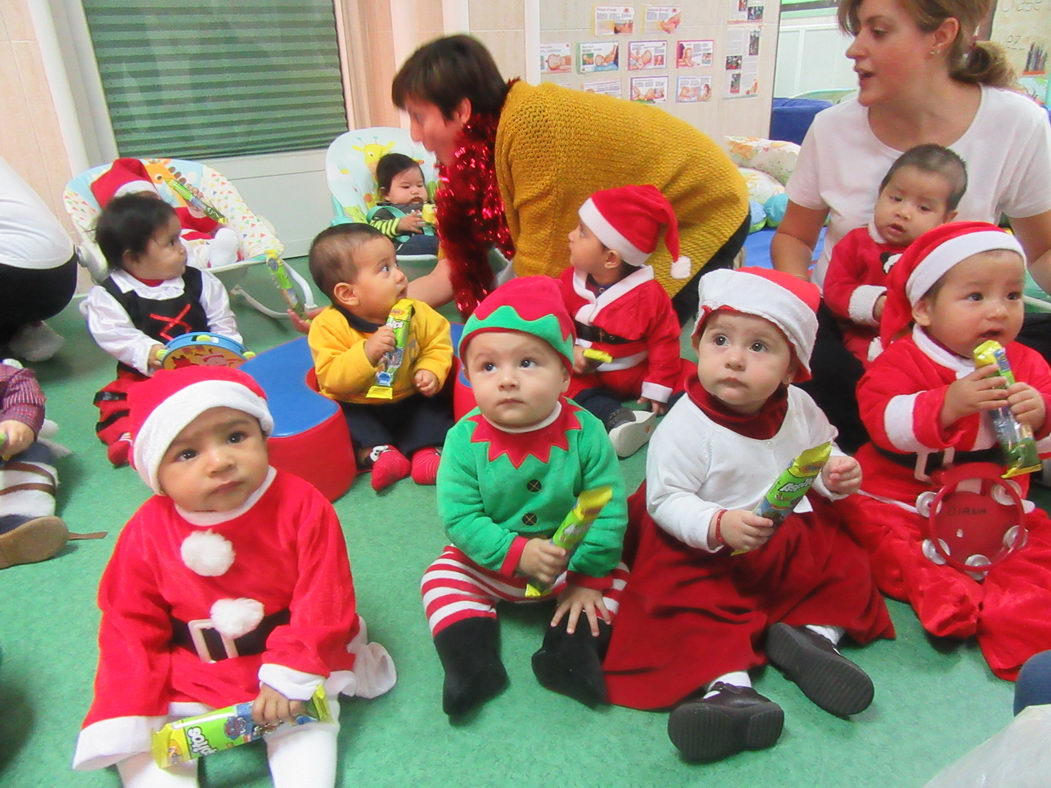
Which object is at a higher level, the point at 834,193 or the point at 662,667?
the point at 834,193

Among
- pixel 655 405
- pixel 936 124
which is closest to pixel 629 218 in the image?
pixel 655 405

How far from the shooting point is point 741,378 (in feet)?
3.68

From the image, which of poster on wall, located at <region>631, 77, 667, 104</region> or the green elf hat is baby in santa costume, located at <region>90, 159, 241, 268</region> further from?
poster on wall, located at <region>631, 77, 667, 104</region>

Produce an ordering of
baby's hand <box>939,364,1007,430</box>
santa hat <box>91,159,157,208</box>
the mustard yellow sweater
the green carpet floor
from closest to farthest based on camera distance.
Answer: the green carpet floor < baby's hand <box>939,364,1007,430</box> < the mustard yellow sweater < santa hat <box>91,159,157,208</box>

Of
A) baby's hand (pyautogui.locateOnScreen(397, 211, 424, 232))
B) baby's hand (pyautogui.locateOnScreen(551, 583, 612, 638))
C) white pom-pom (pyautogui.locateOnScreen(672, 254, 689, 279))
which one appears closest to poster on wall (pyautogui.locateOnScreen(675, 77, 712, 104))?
baby's hand (pyautogui.locateOnScreen(397, 211, 424, 232))

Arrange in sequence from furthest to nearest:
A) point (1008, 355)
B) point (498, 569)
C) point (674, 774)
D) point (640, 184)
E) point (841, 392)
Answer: point (640, 184) → point (841, 392) → point (1008, 355) → point (498, 569) → point (674, 774)

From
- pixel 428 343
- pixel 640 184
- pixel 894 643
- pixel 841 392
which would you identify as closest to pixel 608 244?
pixel 640 184

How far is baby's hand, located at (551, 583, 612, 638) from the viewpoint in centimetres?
123

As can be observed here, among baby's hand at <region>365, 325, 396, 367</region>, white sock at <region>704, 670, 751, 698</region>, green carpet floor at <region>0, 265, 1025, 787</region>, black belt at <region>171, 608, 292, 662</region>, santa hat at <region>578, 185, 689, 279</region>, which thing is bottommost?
green carpet floor at <region>0, 265, 1025, 787</region>

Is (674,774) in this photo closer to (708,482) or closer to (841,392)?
(708,482)

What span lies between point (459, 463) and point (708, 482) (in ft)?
1.34

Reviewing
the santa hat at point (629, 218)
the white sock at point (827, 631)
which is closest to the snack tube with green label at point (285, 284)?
the santa hat at point (629, 218)

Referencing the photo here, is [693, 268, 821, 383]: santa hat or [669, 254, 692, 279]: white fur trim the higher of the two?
[693, 268, 821, 383]: santa hat

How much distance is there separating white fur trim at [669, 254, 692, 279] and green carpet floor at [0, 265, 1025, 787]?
1036 millimetres
